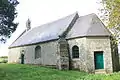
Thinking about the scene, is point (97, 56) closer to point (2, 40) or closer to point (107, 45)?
point (107, 45)

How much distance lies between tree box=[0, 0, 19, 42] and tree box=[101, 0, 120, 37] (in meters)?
17.0

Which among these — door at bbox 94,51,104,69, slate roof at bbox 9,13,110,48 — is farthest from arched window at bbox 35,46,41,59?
door at bbox 94,51,104,69

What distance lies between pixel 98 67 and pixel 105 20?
10483 millimetres

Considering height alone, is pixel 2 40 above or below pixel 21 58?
above

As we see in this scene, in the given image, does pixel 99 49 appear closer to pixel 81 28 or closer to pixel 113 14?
pixel 81 28

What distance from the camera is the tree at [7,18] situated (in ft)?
99.0

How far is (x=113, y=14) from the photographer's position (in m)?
17.4

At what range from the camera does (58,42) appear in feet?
98.4

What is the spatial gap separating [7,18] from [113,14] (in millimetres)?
19987

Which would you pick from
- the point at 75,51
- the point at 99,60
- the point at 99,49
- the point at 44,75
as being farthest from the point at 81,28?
the point at 44,75

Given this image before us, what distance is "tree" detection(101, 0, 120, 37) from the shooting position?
56.6 ft

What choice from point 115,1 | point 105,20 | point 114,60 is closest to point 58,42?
point 114,60

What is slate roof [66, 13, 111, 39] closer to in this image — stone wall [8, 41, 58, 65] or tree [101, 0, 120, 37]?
stone wall [8, 41, 58, 65]

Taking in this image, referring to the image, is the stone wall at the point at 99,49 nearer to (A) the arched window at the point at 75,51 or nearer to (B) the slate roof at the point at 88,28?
(B) the slate roof at the point at 88,28
